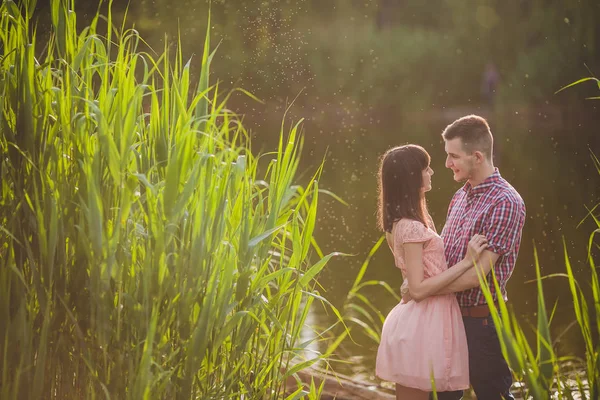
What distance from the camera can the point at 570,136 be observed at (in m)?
23.5

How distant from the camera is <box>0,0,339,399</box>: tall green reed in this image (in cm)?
189

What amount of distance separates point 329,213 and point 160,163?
999cm

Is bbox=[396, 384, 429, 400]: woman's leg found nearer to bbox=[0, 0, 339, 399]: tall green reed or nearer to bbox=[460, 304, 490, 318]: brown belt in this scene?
bbox=[460, 304, 490, 318]: brown belt

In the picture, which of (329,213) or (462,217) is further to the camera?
(329,213)

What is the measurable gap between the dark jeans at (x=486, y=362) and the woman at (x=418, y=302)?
59 millimetres

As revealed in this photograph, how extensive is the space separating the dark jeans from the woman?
59 mm

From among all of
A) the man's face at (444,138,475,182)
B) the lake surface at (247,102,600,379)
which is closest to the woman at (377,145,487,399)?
the man's face at (444,138,475,182)

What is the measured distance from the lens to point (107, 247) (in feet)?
6.14

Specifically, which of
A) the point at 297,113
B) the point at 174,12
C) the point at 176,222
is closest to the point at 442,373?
the point at 176,222

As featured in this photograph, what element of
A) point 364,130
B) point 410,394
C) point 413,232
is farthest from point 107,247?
point 364,130

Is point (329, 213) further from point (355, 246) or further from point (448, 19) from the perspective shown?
point (448, 19)

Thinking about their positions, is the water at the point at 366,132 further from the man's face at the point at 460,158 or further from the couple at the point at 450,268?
the man's face at the point at 460,158

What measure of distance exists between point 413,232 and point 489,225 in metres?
0.25

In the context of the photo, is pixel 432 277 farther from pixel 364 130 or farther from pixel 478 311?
pixel 364 130
